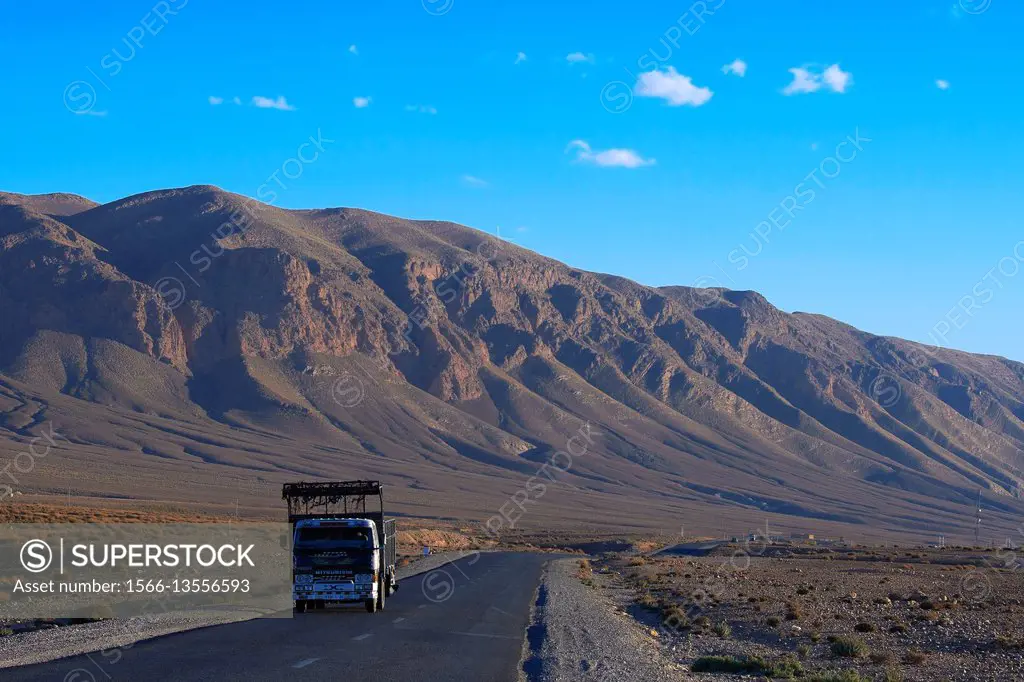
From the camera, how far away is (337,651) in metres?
18.0

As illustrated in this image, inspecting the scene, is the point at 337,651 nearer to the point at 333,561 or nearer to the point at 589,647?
the point at 589,647

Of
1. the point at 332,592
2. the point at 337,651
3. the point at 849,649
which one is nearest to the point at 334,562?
the point at 332,592

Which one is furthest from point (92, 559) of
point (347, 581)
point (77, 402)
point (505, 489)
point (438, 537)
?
point (77, 402)

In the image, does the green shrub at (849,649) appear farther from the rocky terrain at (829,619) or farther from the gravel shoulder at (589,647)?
the gravel shoulder at (589,647)

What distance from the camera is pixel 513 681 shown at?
1565cm

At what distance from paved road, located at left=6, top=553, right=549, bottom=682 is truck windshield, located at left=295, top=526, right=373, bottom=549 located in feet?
5.49

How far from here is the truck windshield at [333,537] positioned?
84.9 feet

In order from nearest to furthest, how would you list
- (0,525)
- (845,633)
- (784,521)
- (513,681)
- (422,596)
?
(513,681) → (845,633) → (422,596) → (0,525) → (784,521)

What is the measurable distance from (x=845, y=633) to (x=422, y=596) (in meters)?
13.3

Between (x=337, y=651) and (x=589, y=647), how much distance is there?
5.60m

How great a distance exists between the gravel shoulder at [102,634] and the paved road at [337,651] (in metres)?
0.58

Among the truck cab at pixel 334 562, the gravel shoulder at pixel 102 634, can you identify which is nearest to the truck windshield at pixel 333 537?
the truck cab at pixel 334 562

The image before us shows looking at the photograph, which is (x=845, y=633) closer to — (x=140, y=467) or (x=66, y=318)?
(x=140, y=467)

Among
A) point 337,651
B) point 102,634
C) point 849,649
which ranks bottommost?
point 849,649
